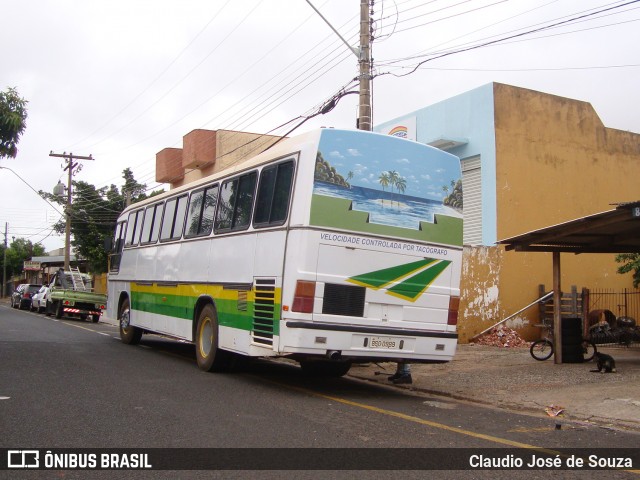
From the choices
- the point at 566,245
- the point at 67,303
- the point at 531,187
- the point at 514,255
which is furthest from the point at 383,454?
the point at 67,303

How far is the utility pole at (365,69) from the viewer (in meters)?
13.6

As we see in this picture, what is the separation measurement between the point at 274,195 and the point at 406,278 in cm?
225

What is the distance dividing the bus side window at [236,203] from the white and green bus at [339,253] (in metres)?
0.02

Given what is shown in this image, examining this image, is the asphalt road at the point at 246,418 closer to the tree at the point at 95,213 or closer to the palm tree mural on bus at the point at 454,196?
the palm tree mural on bus at the point at 454,196

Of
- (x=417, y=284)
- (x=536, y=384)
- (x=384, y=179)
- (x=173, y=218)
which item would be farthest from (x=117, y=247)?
(x=536, y=384)

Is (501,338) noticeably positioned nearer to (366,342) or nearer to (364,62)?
(364,62)

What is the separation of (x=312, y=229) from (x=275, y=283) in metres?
0.97

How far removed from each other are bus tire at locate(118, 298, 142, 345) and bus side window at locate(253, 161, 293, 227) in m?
7.47

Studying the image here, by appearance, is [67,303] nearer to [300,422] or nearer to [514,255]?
[514,255]

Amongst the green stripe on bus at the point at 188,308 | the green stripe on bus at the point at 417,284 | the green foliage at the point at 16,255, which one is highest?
the green foliage at the point at 16,255

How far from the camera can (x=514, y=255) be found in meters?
19.1

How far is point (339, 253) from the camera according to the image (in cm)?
868

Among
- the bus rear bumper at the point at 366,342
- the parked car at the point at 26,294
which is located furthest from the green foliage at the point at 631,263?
the parked car at the point at 26,294

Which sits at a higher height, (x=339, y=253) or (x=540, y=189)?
(x=540, y=189)
